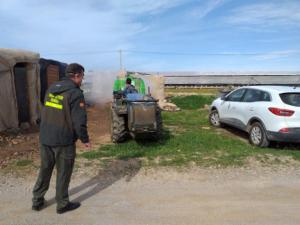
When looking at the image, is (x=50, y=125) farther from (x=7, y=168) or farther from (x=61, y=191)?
(x=7, y=168)

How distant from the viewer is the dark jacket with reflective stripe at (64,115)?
4922 mm

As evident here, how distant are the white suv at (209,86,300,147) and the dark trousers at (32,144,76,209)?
576cm

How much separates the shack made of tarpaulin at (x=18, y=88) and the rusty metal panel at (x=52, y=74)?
7.17 feet

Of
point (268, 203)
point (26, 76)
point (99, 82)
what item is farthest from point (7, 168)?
point (99, 82)

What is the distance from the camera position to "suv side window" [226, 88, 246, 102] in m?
11.2

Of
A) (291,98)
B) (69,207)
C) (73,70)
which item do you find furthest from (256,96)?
(69,207)

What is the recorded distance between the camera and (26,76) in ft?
40.9

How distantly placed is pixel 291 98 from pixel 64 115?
6343 mm

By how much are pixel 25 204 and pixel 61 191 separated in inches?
28.4

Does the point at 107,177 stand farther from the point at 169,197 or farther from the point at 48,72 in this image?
the point at 48,72

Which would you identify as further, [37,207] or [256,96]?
[256,96]

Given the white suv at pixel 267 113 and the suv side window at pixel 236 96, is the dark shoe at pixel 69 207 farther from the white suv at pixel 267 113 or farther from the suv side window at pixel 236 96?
the suv side window at pixel 236 96

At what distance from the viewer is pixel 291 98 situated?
30.7 ft

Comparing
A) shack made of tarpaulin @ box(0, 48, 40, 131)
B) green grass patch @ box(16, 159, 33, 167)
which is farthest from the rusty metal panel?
green grass patch @ box(16, 159, 33, 167)
